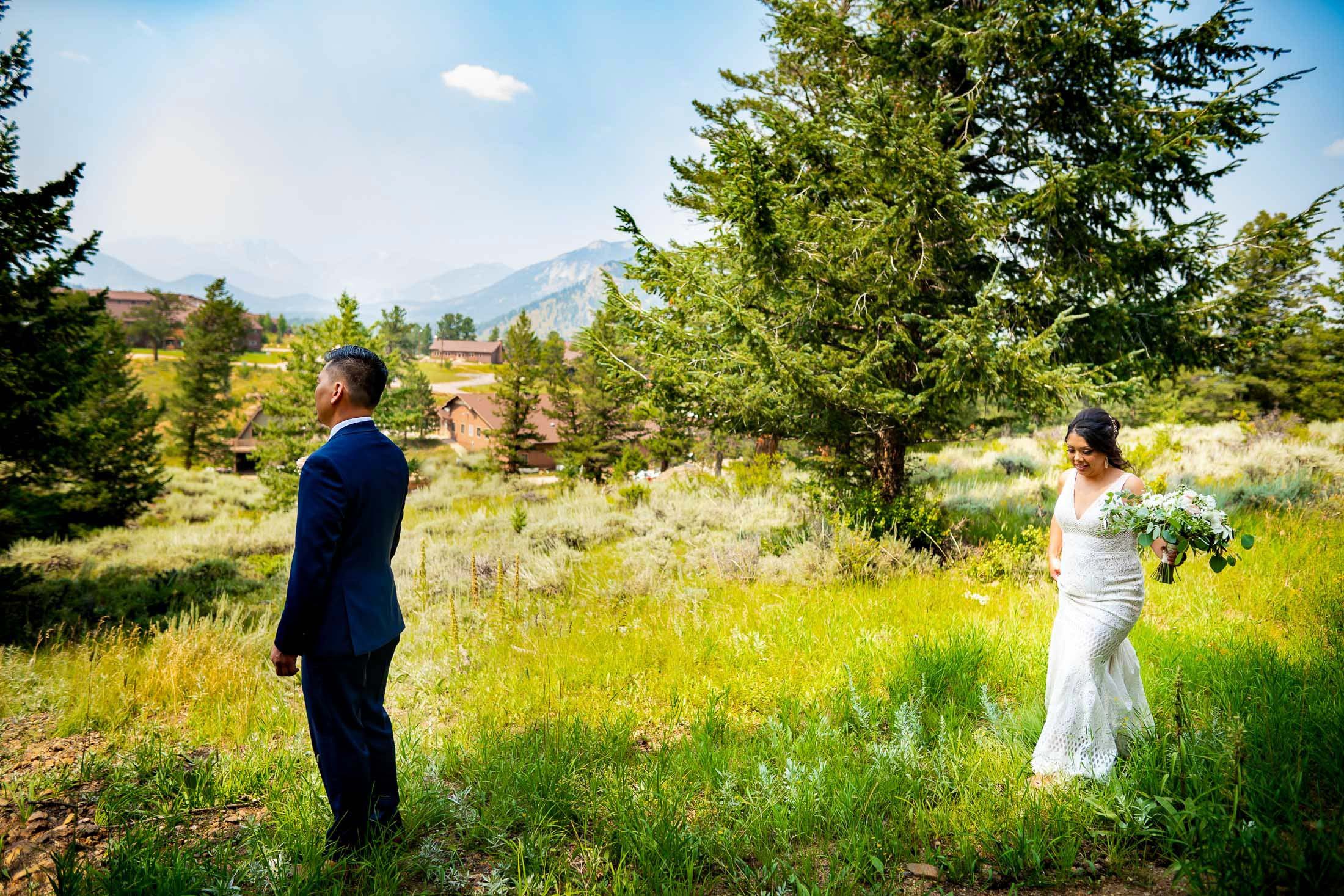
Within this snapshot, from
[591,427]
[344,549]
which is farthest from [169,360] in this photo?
[344,549]

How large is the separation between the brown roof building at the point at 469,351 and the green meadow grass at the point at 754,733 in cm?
16378

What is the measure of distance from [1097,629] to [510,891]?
3422 mm

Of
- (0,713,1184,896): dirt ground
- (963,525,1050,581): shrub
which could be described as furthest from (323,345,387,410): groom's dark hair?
(963,525,1050,581): shrub

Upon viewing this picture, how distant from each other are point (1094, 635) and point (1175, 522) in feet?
2.54

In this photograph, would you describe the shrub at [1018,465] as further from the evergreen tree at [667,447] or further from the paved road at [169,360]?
the paved road at [169,360]

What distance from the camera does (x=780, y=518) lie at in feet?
32.3

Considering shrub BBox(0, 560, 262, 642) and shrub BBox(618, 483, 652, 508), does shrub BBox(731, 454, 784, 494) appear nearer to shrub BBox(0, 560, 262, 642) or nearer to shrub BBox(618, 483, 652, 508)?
shrub BBox(618, 483, 652, 508)

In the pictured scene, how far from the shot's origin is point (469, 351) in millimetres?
166000

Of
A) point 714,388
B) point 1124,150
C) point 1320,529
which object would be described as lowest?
point 1320,529

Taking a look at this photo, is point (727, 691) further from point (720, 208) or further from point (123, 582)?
point (123, 582)

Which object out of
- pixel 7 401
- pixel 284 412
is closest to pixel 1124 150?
pixel 7 401

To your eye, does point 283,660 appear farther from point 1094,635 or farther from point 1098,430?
point 1098,430

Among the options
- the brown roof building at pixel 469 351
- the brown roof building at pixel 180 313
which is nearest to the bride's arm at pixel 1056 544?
the brown roof building at pixel 180 313

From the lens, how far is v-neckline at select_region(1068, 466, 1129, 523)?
353 cm
